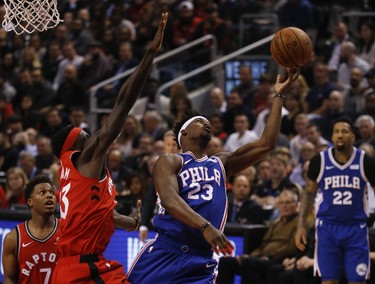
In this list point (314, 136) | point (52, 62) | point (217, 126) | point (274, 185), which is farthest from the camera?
point (52, 62)

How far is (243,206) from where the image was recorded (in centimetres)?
1134

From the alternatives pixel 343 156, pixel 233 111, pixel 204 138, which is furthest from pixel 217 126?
pixel 204 138

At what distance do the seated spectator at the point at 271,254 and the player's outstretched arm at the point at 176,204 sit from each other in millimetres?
3975

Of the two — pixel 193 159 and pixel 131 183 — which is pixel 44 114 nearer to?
pixel 131 183

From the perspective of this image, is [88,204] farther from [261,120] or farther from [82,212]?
[261,120]

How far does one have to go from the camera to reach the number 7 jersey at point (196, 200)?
21.4 ft

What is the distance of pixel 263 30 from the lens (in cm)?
1658

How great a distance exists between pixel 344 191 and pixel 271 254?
1296mm

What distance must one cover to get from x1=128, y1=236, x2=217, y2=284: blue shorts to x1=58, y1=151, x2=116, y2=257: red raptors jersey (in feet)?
1.06

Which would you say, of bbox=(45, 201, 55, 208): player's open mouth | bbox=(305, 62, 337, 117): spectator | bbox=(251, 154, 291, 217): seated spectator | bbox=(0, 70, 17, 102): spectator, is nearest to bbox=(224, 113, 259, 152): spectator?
bbox=(305, 62, 337, 117): spectator

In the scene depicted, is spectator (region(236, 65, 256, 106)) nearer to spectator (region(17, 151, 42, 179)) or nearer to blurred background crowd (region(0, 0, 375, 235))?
blurred background crowd (region(0, 0, 375, 235))

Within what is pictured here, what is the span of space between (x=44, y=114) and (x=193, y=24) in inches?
130

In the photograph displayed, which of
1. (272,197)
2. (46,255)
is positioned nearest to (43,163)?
(272,197)

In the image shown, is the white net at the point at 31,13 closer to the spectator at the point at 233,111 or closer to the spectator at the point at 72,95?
the spectator at the point at 233,111
